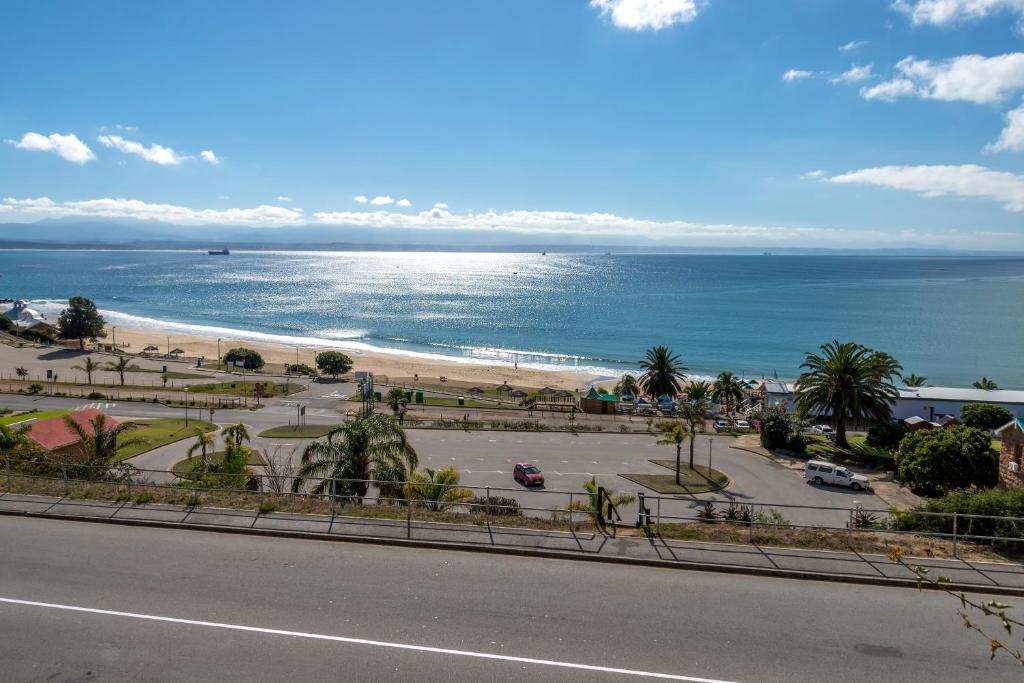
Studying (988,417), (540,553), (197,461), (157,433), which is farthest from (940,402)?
(157,433)

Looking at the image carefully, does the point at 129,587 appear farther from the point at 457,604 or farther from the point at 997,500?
the point at 997,500

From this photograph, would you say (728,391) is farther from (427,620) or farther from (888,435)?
(427,620)

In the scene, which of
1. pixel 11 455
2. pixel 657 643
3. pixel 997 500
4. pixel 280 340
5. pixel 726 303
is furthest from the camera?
pixel 726 303

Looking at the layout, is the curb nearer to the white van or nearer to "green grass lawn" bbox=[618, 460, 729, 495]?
"green grass lawn" bbox=[618, 460, 729, 495]

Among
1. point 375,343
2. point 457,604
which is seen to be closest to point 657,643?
point 457,604

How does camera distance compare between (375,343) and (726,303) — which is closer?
(375,343)

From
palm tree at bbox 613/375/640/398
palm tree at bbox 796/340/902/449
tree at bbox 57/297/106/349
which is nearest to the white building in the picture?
→ palm tree at bbox 796/340/902/449
